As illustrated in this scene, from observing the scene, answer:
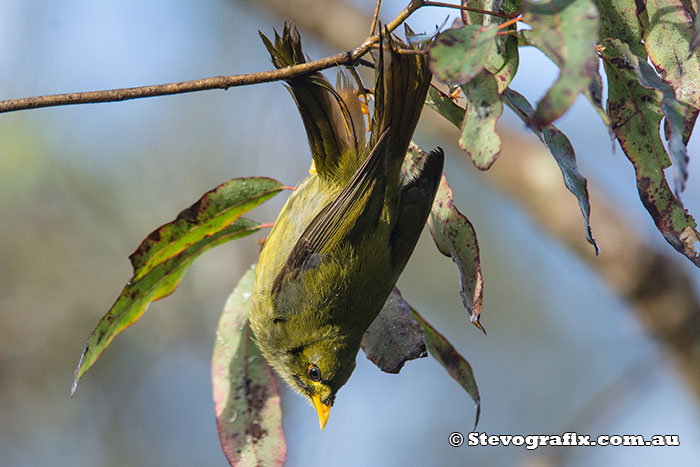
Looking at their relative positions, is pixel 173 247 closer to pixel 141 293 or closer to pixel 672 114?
pixel 141 293

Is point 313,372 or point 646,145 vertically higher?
point 646,145

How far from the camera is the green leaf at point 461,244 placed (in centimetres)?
191

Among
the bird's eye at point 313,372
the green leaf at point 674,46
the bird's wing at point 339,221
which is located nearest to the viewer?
the green leaf at point 674,46

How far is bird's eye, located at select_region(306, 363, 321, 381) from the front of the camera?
2.94 m

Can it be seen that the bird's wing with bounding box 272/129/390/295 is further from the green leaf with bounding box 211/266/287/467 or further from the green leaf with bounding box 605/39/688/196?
the green leaf with bounding box 605/39/688/196

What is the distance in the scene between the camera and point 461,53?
1350mm

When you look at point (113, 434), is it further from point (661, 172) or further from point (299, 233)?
point (661, 172)

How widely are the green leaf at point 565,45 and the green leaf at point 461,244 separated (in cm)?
78

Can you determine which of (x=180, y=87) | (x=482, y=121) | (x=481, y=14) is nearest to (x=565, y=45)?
(x=482, y=121)

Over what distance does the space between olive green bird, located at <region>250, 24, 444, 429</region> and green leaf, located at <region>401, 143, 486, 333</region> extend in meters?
0.19

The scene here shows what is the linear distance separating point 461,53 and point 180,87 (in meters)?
0.77

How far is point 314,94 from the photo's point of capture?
2652 millimetres

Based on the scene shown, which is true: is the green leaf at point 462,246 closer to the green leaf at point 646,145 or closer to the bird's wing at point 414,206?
the bird's wing at point 414,206

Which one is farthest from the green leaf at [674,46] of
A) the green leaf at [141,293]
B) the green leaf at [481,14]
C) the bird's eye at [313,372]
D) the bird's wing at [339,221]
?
the bird's eye at [313,372]
